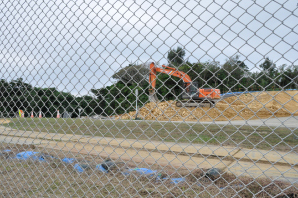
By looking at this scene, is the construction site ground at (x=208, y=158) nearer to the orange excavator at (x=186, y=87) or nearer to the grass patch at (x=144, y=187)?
the grass patch at (x=144, y=187)

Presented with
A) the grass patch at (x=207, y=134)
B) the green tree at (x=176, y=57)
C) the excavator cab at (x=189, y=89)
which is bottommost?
the grass patch at (x=207, y=134)

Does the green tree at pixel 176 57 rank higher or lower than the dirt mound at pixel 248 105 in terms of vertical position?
higher

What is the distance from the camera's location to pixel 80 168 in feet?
12.7

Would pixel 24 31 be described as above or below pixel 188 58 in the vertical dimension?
above

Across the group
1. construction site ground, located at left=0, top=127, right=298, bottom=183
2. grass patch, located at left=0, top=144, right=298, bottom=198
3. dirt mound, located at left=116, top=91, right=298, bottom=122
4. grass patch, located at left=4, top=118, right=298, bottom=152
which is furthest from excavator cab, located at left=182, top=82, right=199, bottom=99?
grass patch, located at left=0, top=144, right=298, bottom=198

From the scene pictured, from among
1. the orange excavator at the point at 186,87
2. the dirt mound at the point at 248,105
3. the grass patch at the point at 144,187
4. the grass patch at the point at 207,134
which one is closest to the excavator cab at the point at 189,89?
the orange excavator at the point at 186,87

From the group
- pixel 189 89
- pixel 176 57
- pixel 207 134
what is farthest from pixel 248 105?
pixel 207 134

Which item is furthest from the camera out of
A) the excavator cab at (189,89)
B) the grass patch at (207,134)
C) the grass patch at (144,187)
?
the grass patch at (144,187)

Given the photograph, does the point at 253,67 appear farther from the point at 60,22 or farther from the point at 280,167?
the point at 280,167

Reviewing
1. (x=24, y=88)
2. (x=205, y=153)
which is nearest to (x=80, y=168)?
(x=24, y=88)

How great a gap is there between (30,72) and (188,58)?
6.78ft

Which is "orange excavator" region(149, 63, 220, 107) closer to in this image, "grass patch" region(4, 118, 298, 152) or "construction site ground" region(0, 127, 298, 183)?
"grass patch" region(4, 118, 298, 152)

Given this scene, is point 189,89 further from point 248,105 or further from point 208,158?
point 208,158

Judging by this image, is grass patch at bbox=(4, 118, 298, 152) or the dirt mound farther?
grass patch at bbox=(4, 118, 298, 152)
